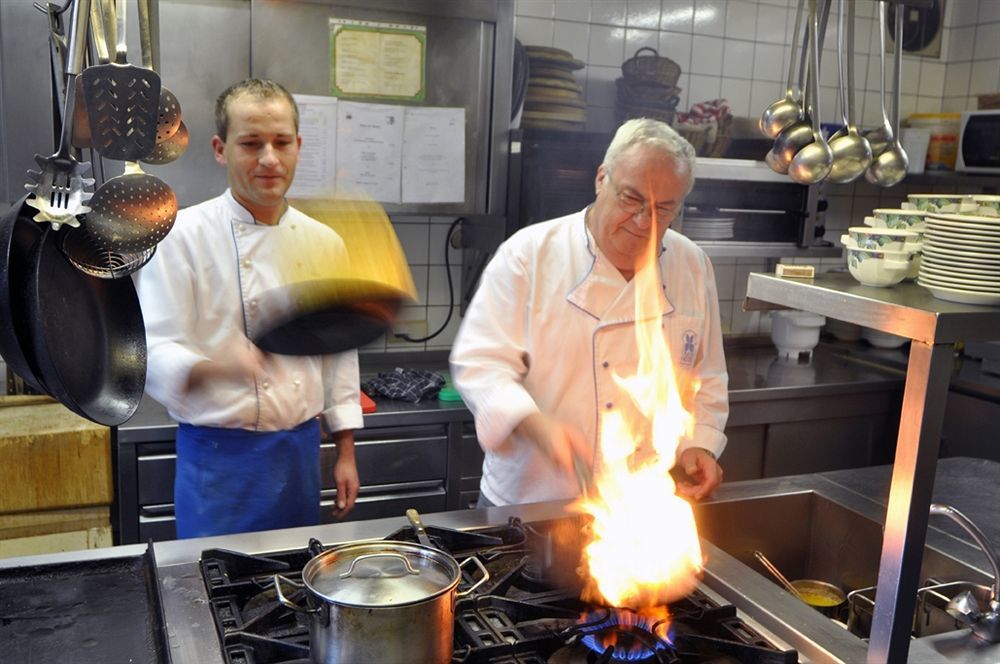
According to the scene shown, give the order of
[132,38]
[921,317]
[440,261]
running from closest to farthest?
[921,317] → [132,38] → [440,261]

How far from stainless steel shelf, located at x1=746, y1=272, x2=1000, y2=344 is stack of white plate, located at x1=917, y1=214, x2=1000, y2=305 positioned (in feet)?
0.05

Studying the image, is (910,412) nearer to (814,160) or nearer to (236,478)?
(814,160)

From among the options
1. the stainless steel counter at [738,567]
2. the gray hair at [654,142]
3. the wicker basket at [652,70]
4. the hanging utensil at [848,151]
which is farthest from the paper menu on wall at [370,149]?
the hanging utensil at [848,151]

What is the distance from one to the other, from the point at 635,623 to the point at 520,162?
6.70 feet

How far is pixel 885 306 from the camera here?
38.3 inches

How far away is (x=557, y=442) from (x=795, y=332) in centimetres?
218

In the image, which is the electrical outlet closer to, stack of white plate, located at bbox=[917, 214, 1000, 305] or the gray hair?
the gray hair

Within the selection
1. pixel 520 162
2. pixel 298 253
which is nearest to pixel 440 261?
pixel 520 162

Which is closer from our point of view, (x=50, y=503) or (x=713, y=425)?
(x=713, y=425)

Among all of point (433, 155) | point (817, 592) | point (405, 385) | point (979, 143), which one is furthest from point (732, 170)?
point (817, 592)

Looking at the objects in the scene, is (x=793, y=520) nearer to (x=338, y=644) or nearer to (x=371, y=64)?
(x=338, y=644)

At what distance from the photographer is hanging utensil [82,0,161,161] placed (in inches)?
34.9

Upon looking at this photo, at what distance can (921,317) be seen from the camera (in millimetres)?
926

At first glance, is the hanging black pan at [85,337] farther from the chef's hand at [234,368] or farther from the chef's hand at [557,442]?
the chef's hand at [557,442]
